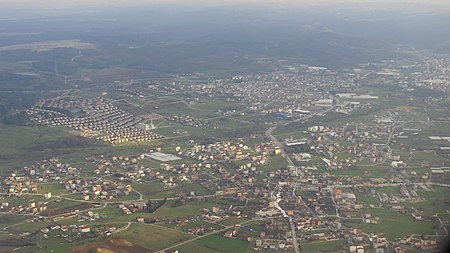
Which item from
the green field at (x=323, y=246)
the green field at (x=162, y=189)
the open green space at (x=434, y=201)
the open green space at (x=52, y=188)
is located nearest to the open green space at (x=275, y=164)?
the green field at (x=162, y=189)

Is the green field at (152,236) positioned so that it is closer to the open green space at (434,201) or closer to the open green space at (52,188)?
the open green space at (52,188)

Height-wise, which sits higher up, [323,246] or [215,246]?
[323,246]

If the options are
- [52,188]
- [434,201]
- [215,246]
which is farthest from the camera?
[52,188]

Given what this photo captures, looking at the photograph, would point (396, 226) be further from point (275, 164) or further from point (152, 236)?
point (275, 164)

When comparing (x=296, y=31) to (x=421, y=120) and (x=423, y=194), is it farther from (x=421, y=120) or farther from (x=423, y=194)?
(x=423, y=194)

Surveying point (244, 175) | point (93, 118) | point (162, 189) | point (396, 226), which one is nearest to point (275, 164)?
point (244, 175)

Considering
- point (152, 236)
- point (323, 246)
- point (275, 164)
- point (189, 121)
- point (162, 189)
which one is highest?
point (323, 246)

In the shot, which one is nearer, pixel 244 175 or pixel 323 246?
pixel 323 246

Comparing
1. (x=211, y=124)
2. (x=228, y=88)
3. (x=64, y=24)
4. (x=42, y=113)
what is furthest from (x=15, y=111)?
(x=64, y=24)

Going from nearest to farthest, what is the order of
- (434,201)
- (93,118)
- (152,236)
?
(152,236) → (434,201) → (93,118)
